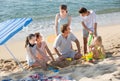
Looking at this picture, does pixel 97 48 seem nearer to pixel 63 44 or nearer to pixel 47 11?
pixel 63 44

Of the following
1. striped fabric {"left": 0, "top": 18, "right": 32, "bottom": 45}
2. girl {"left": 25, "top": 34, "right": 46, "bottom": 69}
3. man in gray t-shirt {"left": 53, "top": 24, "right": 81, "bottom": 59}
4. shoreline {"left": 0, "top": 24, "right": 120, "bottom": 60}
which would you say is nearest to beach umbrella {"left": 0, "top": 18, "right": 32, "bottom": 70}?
striped fabric {"left": 0, "top": 18, "right": 32, "bottom": 45}

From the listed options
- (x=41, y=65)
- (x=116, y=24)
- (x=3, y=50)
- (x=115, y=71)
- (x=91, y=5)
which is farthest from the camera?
(x=91, y=5)

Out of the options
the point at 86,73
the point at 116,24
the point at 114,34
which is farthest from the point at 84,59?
the point at 116,24

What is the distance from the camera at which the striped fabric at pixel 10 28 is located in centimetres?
663

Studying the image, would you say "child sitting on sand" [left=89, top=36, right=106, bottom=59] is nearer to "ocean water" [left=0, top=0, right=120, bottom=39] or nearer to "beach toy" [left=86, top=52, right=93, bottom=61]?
"beach toy" [left=86, top=52, right=93, bottom=61]

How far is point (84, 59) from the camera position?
25.2 ft

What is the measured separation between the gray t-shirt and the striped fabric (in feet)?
2.76

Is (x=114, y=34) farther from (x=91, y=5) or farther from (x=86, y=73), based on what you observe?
(x=91, y=5)

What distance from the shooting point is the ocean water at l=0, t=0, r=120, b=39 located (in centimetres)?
1285

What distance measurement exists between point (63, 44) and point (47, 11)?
8.70 metres

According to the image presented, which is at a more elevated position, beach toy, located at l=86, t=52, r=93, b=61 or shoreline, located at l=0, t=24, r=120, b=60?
beach toy, located at l=86, t=52, r=93, b=61

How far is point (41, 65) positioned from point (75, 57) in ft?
2.91

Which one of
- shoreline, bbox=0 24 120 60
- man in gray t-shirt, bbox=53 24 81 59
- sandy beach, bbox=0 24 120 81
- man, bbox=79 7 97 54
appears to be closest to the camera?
sandy beach, bbox=0 24 120 81

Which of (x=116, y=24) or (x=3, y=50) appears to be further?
(x=116, y=24)
